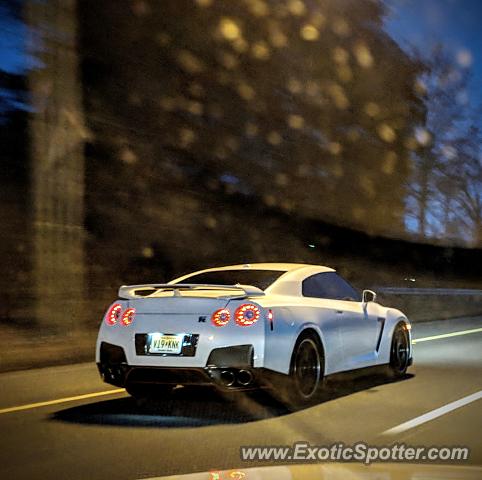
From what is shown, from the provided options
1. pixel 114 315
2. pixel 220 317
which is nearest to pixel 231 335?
pixel 220 317

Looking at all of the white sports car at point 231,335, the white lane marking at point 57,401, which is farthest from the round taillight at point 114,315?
the white lane marking at point 57,401

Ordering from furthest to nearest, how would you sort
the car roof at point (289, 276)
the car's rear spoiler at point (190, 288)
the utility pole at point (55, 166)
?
the utility pole at point (55, 166), the car roof at point (289, 276), the car's rear spoiler at point (190, 288)

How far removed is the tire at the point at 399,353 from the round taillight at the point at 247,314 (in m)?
3.13

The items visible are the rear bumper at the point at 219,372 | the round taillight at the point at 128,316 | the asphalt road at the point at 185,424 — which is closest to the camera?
the asphalt road at the point at 185,424

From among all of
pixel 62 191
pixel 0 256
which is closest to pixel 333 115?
pixel 0 256

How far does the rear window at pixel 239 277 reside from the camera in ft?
29.5

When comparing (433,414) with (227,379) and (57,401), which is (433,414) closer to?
(227,379)

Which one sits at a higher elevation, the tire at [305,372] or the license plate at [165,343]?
the license plate at [165,343]

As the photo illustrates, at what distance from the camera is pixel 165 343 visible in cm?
805

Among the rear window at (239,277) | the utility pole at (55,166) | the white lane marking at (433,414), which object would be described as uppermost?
the utility pole at (55,166)

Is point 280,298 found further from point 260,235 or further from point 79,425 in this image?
point 260,235

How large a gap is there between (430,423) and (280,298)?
1857mm

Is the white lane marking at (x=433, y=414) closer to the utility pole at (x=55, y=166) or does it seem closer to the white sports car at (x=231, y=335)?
the white sports car at (x=231, y=335)

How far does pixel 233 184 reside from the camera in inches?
945
